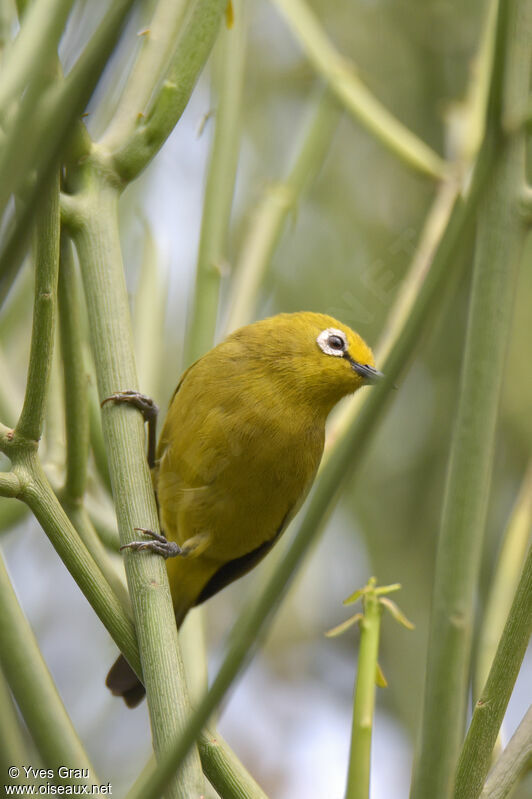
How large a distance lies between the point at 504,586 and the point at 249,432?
1115 millimetres

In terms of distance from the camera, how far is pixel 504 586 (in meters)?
2.36

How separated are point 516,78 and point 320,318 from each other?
4.73ft

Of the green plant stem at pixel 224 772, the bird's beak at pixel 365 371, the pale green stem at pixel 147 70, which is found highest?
the pale green stem at pixel 147 70

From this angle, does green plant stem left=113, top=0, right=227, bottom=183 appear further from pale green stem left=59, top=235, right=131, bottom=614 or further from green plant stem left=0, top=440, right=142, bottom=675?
green plant stem left=0, top=440, right=142, bottom=675

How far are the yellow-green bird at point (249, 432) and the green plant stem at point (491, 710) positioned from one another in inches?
66.9

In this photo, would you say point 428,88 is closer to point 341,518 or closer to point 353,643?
point 341,518

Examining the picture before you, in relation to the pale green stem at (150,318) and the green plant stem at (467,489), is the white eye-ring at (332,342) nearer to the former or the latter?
the pale green stem at (150,318)

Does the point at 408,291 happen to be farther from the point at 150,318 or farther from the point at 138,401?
the point at 138,401

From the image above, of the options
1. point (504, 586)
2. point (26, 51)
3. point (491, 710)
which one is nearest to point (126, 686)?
point (504, 586)

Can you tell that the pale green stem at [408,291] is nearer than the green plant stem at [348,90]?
Yes

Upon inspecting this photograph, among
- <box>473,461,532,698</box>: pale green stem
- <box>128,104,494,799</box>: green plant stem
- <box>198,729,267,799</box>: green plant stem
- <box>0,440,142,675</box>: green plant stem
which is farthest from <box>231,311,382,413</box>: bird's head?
<box>128,104,494,799</box>: green plant stem

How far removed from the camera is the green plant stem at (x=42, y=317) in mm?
1576

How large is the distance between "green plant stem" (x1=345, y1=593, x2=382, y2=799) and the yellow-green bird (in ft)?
4.36

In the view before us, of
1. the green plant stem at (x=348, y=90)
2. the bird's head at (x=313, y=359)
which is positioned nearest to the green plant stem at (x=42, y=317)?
the bird's head at (x=313, y=359)
